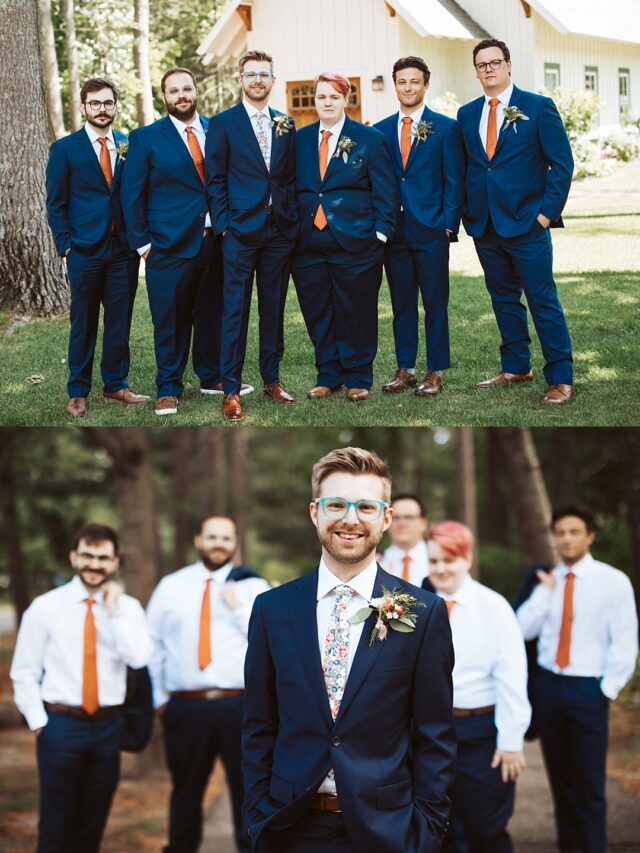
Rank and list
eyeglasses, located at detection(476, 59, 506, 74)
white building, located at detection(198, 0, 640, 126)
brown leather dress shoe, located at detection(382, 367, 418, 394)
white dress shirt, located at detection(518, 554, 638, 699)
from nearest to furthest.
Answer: white dress shirt, located at detection(518, 554, 638, 699), eyeglasses, located at detection(476, 59, 506, 74), brown leather dress shoe, located at detection(382, 367, 418, 394), white building, located at detection(198, 0, 640, 126)

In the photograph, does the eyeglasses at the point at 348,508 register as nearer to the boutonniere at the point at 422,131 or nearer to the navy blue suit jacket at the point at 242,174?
the navy blue suit jacket at the point at 242,174

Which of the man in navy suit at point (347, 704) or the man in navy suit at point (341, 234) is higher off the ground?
the man in navy suit at point (341, 234)

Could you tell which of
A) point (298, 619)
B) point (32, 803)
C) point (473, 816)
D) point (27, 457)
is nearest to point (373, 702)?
point (298, 619)

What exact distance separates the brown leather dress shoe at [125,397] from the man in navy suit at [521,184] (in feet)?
6.79

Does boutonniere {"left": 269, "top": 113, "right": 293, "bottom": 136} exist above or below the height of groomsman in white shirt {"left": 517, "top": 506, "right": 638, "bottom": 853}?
above

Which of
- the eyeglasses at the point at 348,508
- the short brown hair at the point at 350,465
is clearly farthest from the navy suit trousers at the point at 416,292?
the eyeglasses at the point at 348,508

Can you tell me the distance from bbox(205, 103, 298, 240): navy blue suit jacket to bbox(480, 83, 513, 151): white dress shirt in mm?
1007

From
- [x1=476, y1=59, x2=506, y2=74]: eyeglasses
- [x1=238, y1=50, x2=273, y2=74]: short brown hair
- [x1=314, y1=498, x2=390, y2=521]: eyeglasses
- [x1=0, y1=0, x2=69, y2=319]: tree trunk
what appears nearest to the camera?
[x1=314, y1=498, x2=390, y2=521]: eyeglasses

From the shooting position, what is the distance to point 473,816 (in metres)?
5.08

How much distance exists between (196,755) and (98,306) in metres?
2.50

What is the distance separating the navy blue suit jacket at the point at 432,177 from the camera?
5.89 m

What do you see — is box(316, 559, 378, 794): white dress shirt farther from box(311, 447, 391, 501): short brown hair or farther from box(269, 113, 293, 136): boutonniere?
box(269, 113, 293, 136): boutonniere

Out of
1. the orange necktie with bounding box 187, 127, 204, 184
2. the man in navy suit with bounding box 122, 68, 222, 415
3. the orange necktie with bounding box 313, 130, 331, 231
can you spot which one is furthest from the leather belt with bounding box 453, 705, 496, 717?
the orange necktie with bounding box 187, 127, 204, 184

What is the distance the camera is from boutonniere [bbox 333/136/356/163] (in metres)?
5.76
